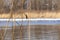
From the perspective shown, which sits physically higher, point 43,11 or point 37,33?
point 43,11

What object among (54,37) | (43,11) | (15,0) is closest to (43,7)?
(43,11)

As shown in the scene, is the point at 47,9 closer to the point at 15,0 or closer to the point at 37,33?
the point at 37,33

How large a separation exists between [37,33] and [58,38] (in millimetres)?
686

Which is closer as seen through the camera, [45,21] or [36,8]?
[45,21]

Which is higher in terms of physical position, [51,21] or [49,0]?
[49,0]

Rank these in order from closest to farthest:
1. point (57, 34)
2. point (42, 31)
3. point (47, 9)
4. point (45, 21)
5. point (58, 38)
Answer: point (58, 38) → point (57, 34) → point (42, 31) → point (45, 21) → point (47, 9)

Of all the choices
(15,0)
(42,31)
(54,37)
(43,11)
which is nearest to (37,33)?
(42,31)

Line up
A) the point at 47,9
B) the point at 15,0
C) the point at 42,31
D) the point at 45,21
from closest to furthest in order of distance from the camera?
the point at 15,0 < the point at 42,31 < the point at 45,21 < the point at 47,9

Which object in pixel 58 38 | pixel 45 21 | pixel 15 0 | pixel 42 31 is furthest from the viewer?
pixel 45 21

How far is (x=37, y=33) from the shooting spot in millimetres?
4574

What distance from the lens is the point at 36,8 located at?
6090mm

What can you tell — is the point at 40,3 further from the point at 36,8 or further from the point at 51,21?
the point at 51,21

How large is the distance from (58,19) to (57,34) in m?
1.43

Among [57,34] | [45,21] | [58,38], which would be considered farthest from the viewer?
[45,21]
